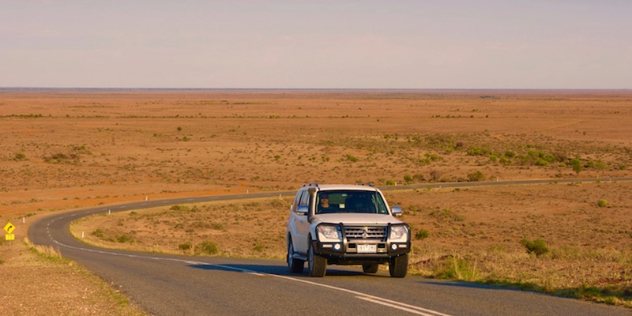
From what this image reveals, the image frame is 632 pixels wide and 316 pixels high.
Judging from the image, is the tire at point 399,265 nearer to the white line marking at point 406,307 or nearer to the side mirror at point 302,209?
the side mirror at point 302,209

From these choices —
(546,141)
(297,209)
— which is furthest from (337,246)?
(546,141)

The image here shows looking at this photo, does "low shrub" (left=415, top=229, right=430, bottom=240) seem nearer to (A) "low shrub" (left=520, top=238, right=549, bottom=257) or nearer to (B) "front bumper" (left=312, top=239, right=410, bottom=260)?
(A) "low shrub" (left=520, top=238, right=549, bottom=257)

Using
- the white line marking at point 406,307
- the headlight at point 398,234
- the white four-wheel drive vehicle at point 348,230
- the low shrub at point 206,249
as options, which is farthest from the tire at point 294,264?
the low shrub at point 206,249

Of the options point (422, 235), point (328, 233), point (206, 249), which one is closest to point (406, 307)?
point (328, 233)

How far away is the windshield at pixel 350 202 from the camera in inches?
709

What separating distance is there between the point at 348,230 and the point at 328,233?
40cm

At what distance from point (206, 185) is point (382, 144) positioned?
41.5 m

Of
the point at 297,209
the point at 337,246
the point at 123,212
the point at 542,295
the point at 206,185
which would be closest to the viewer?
the point at 542,295

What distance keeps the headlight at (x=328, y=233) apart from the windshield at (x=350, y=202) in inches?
37.0

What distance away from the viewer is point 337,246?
660 inches

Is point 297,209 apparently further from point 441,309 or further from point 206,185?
point 206,185

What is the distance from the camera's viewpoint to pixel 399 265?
1745 cm

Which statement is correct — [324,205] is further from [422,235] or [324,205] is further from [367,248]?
[422,235]

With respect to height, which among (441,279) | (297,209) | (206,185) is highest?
(297,209)
